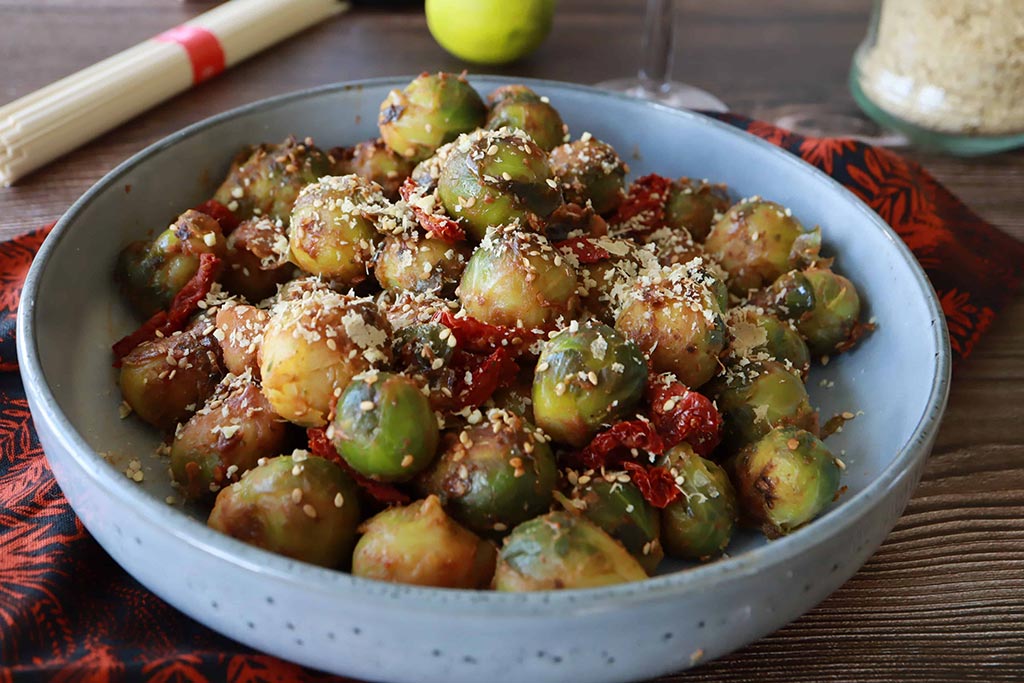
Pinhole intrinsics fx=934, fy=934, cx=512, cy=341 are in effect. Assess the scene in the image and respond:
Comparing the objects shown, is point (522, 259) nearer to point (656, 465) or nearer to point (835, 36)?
point (656, 465)

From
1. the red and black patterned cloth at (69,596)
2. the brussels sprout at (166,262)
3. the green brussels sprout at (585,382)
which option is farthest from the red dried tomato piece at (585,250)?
the red and black patterned cloth at (69,596)

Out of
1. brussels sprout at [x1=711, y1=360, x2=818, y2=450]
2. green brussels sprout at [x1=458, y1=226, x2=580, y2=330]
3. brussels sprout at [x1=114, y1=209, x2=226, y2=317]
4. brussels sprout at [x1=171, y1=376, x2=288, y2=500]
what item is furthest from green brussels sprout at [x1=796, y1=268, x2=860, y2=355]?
brussels sprout at [x1=114, y1=209, x2=226, y2=317]

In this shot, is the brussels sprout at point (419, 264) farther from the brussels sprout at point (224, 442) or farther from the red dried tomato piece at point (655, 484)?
the red dried tomato piece at point (655, 484)

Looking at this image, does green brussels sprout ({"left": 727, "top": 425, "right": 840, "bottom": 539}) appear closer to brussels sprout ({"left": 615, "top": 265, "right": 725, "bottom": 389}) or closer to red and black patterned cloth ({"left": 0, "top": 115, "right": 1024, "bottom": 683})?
brussels sprout ({"left": 615, "top": 265, "right": 725, "bottom": 389})

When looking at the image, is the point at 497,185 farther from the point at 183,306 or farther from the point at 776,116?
the point at 776,116

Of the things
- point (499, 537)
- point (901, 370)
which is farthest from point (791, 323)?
point (499, 537)

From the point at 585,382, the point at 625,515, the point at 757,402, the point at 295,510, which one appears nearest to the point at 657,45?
the point at 757,402
